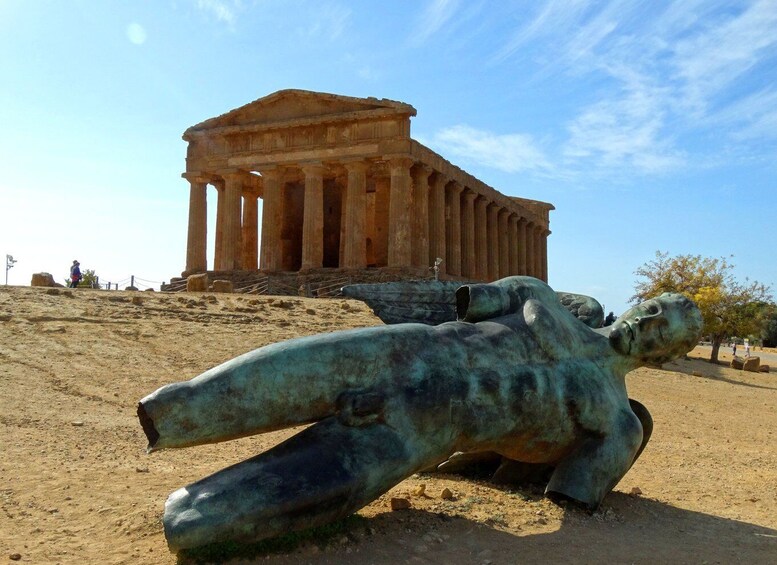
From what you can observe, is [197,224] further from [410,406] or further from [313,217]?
[410,406]

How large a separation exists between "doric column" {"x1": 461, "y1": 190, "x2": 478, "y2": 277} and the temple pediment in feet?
30.0

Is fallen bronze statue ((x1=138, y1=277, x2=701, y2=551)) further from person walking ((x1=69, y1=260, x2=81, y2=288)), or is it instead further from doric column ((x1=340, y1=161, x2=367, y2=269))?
doric column ((x1=340, y1=161, x2=367, y2=269))

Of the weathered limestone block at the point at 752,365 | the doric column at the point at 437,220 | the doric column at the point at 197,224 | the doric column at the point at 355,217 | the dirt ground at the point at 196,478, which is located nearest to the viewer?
the dirt ground at the point at 196,478

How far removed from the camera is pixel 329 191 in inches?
1534

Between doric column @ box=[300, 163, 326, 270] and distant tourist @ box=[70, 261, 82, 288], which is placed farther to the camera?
doric column @ box=[300, 163, 326, 270]

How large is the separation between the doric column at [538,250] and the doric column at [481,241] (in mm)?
12469

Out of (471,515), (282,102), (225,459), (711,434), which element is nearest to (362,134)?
(282,102)

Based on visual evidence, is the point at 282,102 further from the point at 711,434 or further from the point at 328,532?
the point at 328,532

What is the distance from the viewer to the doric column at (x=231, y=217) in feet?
115

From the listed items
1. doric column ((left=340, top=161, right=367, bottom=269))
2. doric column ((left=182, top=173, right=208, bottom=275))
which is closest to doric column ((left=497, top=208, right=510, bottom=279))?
doric column ((left=340, top=161, right=367, bottom=269))

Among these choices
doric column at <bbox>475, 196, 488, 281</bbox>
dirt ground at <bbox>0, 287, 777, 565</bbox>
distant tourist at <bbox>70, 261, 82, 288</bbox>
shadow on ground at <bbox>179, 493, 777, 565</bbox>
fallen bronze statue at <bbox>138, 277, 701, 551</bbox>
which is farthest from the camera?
doric column at <bbox>475, 196, 488, 281</bbox>

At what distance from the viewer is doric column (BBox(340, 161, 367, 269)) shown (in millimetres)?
32438

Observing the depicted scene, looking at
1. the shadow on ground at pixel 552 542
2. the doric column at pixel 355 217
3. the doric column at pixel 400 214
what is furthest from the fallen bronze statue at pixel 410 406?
the doric column at pixel 355 217

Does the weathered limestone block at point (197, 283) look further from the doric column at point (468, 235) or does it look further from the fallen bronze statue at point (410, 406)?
the fallen bronze statue at point (410, 406)
